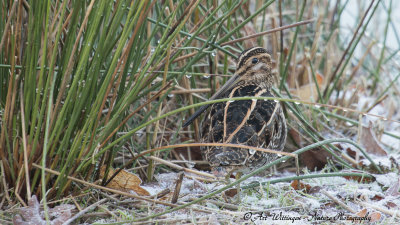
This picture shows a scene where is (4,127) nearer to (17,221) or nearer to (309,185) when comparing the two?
(17,221)

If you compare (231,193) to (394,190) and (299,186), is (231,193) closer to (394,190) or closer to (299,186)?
(299,186)

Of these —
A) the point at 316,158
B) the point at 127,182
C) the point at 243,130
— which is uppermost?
the point at 243,130

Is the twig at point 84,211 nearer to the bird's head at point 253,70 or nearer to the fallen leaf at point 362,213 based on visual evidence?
the bird's head at point 253,70

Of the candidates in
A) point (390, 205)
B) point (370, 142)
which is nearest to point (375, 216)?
point (390, 205)

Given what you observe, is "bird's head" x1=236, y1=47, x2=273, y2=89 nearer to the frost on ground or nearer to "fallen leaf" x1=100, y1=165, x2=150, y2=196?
the frost on ground

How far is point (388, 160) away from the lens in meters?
3.62

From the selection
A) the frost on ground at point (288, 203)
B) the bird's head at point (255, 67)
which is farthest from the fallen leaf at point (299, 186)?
the bird's head at point (255, 67)

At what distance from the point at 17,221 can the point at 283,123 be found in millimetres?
1735

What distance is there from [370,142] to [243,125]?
1.42m

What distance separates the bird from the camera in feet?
9.66

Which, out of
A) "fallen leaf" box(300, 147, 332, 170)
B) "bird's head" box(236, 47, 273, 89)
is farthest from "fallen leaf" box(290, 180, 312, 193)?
"bird's head" box(236, 47, 273, 89)

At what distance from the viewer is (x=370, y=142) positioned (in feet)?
13.4

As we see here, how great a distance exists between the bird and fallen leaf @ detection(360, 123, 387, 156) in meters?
0.93

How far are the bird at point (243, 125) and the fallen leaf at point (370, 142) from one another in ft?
3.05
